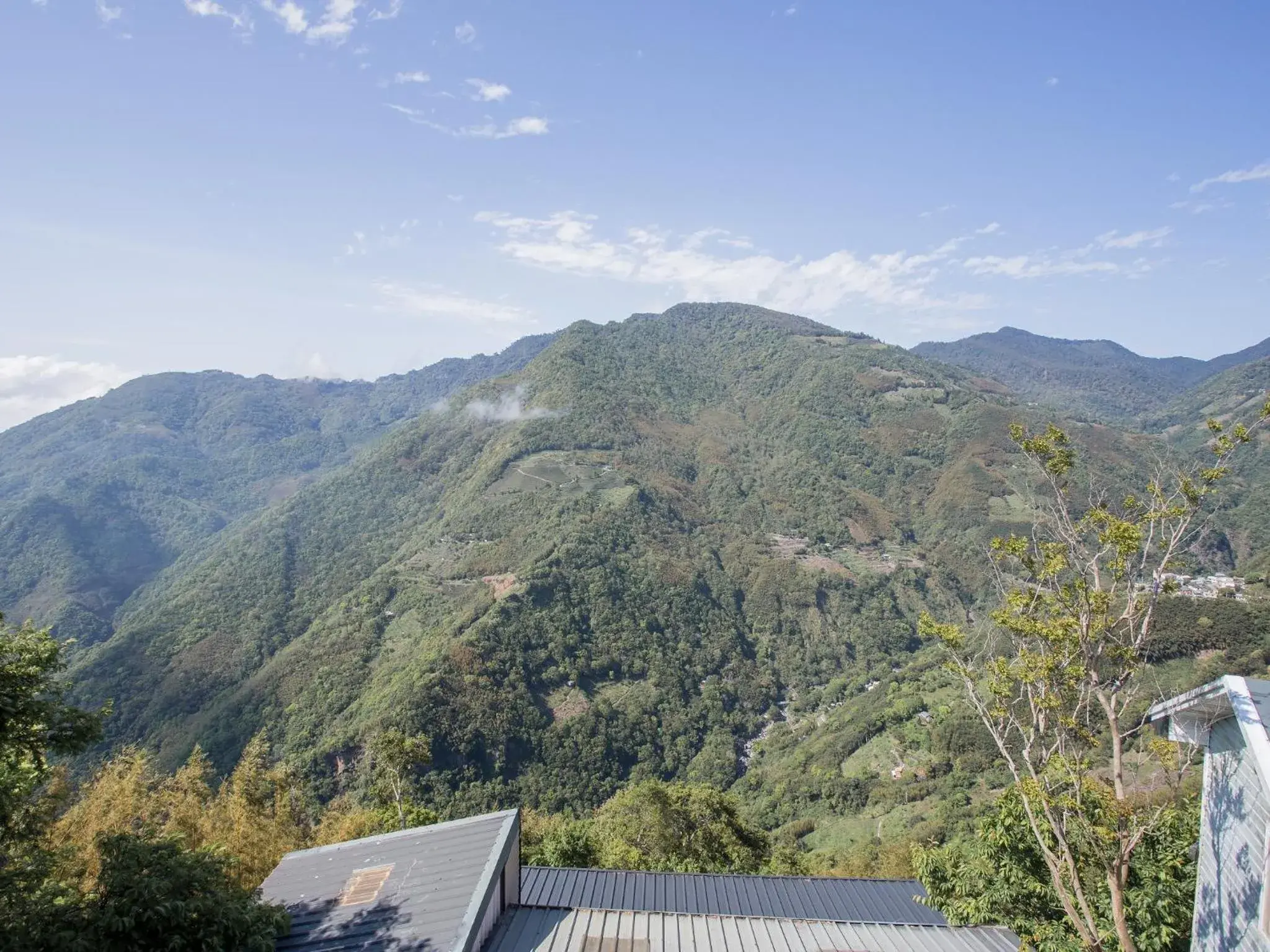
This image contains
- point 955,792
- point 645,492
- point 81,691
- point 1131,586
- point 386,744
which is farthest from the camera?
point 645,492

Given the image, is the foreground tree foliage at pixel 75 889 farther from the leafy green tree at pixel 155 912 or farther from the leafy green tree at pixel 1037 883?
the leafy green tree at pixel 1037 883

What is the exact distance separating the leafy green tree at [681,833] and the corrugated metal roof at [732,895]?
16.0 meters

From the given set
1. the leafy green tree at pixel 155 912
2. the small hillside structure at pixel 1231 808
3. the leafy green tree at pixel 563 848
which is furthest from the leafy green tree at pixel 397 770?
the small hillside structure at pixel 1231 808

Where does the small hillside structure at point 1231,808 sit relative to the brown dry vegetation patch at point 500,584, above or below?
above

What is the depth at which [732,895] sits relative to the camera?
45.2 feet

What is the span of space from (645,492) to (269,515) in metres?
102

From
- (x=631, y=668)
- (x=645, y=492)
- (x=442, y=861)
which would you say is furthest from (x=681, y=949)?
(x=645, y=492)

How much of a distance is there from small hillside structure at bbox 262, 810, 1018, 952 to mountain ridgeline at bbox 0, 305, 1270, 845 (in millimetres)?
43601

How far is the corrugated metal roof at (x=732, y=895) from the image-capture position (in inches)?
513

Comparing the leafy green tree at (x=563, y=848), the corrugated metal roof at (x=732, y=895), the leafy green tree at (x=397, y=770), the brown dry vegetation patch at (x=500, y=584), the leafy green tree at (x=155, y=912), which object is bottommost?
the brown dry vegetation patch at (x=500, y=584)

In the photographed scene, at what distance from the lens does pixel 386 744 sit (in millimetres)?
28938

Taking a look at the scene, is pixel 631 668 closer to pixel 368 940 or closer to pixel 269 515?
pixel 368 940

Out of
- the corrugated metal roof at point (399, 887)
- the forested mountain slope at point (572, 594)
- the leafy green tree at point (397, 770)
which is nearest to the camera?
the corrugated metal roof at point (399, 887)

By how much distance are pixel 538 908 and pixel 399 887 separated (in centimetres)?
257
